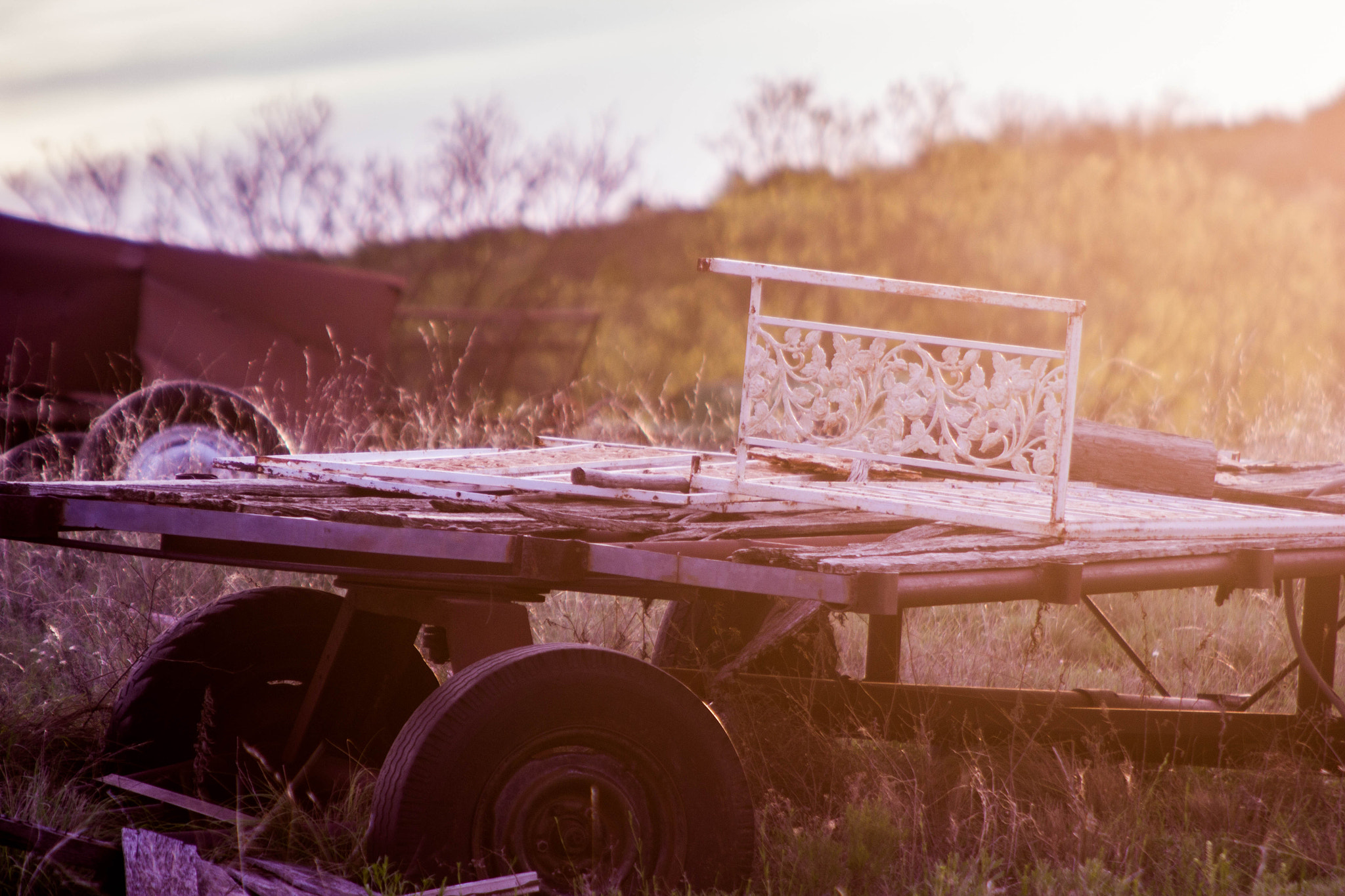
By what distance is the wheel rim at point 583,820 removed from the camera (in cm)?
284

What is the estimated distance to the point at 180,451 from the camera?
6.68 metres

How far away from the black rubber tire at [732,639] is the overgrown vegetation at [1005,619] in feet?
1.66

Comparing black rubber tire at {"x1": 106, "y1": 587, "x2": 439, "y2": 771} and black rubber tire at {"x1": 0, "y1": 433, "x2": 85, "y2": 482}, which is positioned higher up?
black rubber tire at {"x1": 0, "y1": 433, "x2": 85, "y2": 482}

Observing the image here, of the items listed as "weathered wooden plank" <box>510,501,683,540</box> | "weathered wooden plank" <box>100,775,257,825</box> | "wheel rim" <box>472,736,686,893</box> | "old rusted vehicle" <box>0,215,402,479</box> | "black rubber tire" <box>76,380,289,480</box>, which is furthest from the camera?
"old rusted vehicle" <box>0,215,402,479</box>

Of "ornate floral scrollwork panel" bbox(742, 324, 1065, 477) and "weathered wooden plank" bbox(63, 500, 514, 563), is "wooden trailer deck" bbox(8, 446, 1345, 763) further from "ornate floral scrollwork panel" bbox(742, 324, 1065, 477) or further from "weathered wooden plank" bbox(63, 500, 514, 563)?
"ornate floral scrollwork panel" bbox(742, 324, 1065, 477)

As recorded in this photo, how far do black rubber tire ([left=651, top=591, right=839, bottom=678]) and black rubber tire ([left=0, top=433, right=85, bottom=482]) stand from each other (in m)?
4.06

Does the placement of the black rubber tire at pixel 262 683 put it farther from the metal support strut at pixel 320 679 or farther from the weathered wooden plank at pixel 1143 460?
the weathered wooden plank at pixel 1143 460

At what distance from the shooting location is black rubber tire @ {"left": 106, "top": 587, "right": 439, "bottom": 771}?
3951mm

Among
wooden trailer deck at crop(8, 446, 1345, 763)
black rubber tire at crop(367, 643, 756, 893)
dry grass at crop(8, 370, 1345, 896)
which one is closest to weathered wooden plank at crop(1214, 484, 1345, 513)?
wooden trailer deck at crop(8, 446, 1345, 763)

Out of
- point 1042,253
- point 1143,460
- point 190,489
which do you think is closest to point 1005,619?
point 1143,460

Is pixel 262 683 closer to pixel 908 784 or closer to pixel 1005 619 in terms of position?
pixel 908 784

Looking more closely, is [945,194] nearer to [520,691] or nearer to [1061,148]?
[1061,148]

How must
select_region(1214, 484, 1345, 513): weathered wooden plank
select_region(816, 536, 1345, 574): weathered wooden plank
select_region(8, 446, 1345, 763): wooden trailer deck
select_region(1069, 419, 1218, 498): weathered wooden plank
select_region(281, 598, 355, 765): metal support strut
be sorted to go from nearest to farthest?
select_region(816, 536, 1345, 574): weathered wooden plank
select_region(8, 446, 1345, 763): wooden trailer deck
select_region(281, 598, 355, 765): metal support strut
select_region(1214, 484, 1345, 513): weathered wooden plank
select_region(1069, 419, 1218, 498): weathered wooden plank

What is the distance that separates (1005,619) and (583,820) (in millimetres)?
4357
